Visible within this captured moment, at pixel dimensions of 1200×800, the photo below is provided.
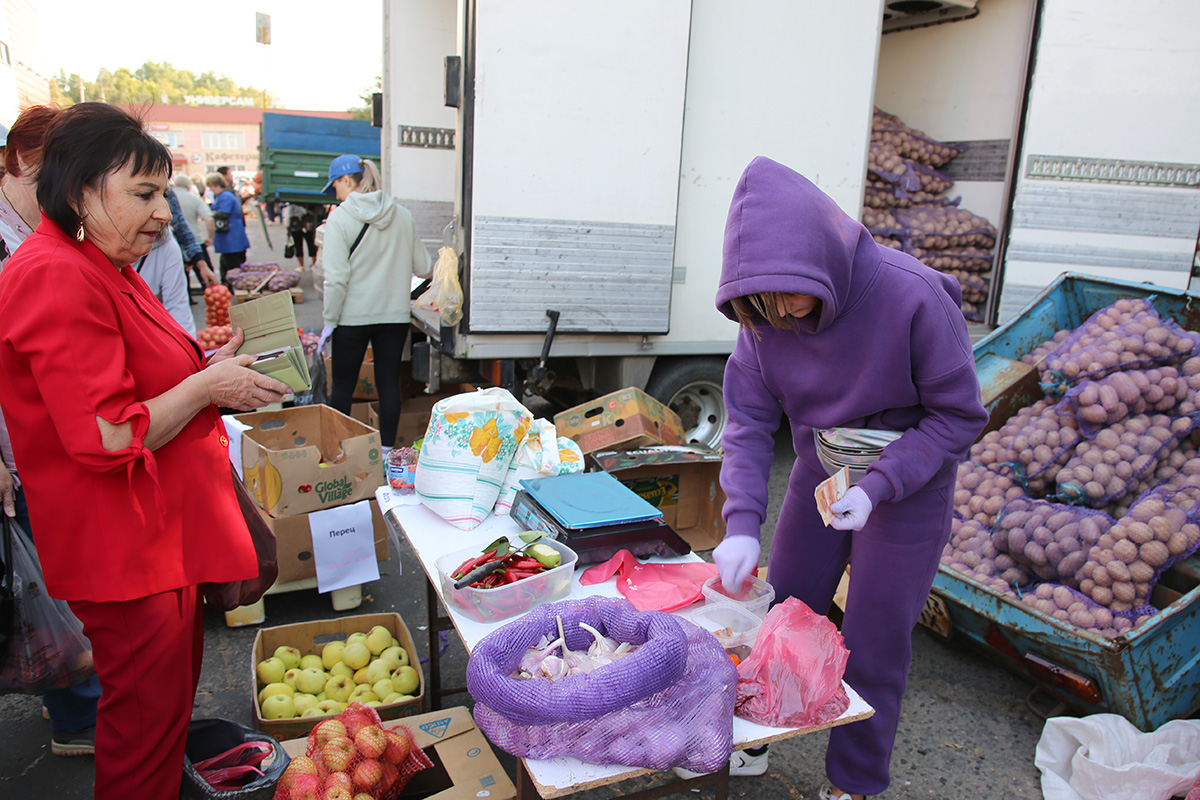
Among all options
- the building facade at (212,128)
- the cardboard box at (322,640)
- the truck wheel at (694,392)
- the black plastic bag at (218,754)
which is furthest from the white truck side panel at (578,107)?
the building facade at (212,128)

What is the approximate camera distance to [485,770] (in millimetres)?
2045

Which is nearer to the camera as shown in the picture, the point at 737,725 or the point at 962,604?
the point at 737,725

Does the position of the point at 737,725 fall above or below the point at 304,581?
above

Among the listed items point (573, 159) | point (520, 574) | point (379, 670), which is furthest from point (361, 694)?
point (573, 159)

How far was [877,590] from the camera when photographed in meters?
2.11

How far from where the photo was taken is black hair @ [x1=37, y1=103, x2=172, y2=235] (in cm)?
162

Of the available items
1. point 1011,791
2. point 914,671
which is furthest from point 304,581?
point 1011,791

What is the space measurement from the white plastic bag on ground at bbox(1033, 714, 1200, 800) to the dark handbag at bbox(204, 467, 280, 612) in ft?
8.52

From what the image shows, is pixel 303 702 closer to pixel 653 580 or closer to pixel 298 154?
pixel 653 580

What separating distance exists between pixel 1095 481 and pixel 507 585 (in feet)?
9.31

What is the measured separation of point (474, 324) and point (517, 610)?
2638 millimetres

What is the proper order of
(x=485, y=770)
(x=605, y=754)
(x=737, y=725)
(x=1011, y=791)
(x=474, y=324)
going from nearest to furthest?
1. (x=605, y=754)
2. (x=737, y=725)
3. (x=485, y=770)
4. (x=1011, y=791)
5. (x=474, y=324)

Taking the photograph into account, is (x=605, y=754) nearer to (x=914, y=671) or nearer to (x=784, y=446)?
(x=914, y=671)

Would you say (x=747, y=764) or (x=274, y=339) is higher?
(x=274, y=339)
